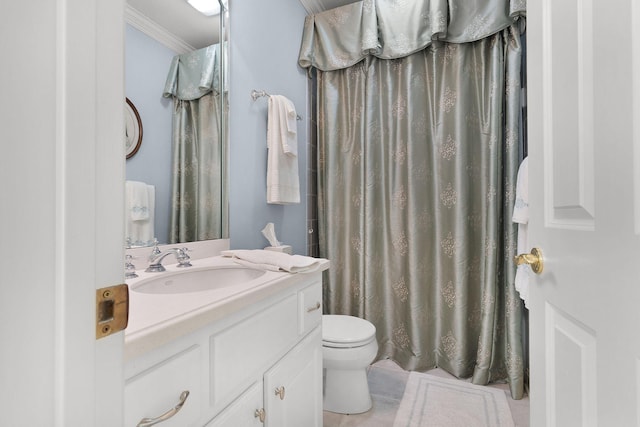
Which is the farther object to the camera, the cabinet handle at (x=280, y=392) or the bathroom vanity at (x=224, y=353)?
the cabinet handle at (x=280, y=392)

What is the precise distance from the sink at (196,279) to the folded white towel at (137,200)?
0.80 feet

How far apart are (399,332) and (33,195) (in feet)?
6.96

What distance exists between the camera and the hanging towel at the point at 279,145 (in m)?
1.70

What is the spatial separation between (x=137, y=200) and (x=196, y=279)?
355 mm

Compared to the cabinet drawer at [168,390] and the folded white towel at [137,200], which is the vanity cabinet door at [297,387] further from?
the folded white towel at [137,200]

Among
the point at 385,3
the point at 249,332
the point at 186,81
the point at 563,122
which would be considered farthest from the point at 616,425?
the point at 385,3

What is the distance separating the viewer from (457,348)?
190 centimetres

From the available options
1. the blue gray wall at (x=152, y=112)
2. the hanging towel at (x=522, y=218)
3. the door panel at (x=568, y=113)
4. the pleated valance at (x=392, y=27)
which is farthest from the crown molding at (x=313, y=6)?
the door panel at (x=568, y=113)

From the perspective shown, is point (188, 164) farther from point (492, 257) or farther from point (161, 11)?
point (492, 257)

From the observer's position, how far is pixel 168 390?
58cm

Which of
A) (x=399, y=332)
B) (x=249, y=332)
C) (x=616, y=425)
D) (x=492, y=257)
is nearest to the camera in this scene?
(x=616, y=425)

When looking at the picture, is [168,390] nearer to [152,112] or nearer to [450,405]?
[152,112]

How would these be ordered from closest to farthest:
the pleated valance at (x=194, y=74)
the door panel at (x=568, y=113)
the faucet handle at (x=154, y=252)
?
the door panel at (x=568, y=113) < the faucet handle at (x=154, y=252) < the pleated valance at (x=194, y=74)

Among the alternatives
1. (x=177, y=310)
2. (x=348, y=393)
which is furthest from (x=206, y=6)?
(x=348, y=393)
